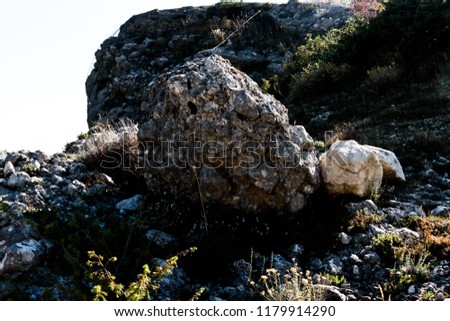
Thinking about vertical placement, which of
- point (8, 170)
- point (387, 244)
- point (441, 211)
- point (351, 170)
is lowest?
point (441, 211)

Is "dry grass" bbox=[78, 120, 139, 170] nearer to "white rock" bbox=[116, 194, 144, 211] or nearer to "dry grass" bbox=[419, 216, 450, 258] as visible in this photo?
"white rock" bbox=[116, 194, 144, 211]

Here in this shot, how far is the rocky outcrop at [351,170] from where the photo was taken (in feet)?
20.3

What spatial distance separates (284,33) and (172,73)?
1580 cm

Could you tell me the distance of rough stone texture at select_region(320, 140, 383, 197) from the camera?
619 centimetres

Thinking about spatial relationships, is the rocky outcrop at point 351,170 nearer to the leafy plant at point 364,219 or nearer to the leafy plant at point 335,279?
the leafy plant at point 364,219

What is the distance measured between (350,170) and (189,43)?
16994 mm

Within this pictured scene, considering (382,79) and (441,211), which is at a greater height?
(382,79)

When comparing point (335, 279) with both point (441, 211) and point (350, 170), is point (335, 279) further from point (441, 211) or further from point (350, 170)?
point (441, 211)

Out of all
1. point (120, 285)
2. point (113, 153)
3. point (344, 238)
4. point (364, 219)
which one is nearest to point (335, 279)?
point (344, 238)

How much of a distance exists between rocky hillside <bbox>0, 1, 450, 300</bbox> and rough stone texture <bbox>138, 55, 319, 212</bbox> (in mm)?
16

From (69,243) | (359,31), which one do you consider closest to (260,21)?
(359,31)

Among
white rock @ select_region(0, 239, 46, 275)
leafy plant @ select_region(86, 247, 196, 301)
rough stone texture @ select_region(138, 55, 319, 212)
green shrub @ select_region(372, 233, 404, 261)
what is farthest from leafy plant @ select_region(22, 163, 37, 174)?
green shrub @ select_region(372, 233, 404, 261)

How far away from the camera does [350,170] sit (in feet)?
20.3
